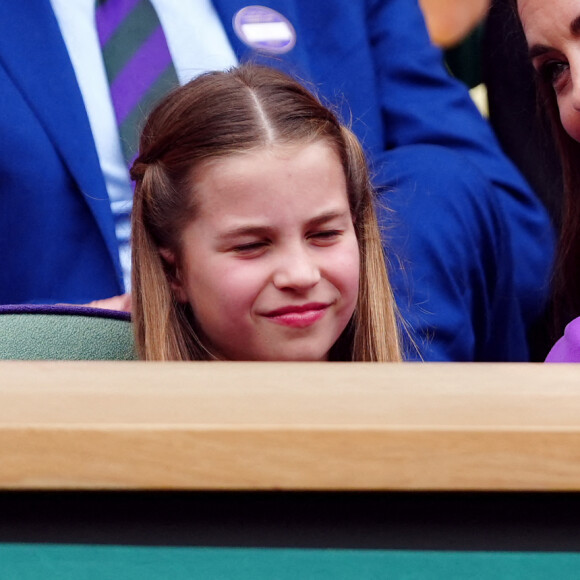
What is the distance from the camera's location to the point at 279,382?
1.59 ft

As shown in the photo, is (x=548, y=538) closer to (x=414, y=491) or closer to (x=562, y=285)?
(x=414, y=491)

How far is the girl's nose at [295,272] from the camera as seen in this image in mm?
1107

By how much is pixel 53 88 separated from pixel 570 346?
0.90 m

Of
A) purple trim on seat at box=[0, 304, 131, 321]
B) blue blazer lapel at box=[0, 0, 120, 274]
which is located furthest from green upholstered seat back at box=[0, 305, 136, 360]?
blue blazer lapel at box=[0, 0, 120, 274]

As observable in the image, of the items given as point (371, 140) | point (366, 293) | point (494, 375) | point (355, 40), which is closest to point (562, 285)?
point (366, 293)

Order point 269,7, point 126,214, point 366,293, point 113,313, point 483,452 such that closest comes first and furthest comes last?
point 483,452, point 113,313, point 366,293, point 126,214, point 269,7

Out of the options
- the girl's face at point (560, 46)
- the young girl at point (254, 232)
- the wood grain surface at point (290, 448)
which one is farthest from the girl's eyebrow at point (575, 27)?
the wood grain surface at point (290, 448)

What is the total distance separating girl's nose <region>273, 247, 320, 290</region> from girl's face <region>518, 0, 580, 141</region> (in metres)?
0.37

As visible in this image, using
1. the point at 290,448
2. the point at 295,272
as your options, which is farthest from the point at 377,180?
the point at 290,448

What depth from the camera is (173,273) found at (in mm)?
1277

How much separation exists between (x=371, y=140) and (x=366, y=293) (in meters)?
0.47

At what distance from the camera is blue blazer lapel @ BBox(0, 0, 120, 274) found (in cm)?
152

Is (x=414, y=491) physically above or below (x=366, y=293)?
above

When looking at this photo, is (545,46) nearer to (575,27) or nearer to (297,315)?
(575,27)
